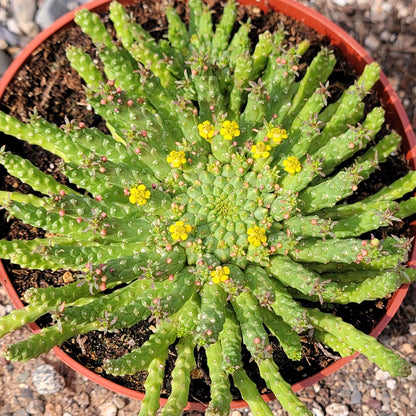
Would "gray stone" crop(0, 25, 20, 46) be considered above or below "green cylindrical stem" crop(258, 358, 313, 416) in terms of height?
above

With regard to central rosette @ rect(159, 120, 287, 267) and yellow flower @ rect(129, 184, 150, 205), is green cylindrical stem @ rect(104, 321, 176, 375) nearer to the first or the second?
central rosette @ rect(159, 120, 287, 267)

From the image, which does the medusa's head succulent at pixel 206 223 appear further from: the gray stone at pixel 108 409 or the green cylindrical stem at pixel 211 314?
the gray stone at pixel 108 409

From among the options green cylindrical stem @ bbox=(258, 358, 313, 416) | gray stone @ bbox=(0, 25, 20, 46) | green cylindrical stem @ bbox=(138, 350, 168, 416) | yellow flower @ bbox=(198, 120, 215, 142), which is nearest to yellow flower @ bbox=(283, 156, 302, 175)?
yellow flower @ bbox=(198, 120, 215, 142)

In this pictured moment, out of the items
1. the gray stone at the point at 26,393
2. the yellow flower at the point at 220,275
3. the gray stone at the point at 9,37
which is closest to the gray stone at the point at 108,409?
the gray stone at the point at 26,393

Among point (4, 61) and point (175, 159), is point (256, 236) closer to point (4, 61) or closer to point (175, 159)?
point (175, 159)

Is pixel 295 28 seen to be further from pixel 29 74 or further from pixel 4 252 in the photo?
pixel 4 252

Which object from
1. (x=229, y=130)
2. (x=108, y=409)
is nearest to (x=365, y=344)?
(x=229, y=130)
